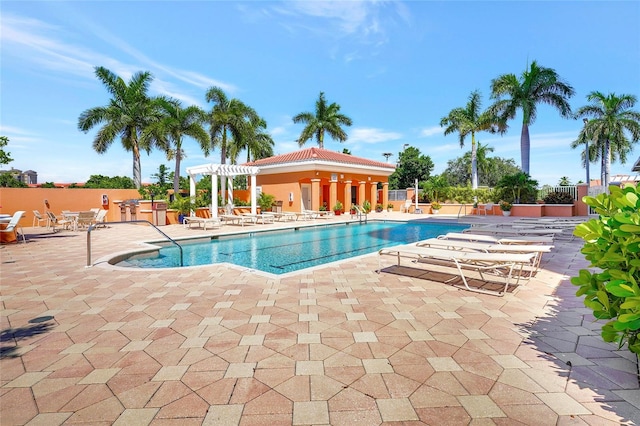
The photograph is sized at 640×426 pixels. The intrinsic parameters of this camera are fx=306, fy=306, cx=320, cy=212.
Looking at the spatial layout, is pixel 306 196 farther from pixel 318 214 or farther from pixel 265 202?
pixel 265 202

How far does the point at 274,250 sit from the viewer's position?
32.2 feet

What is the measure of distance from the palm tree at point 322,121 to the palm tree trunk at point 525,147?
14162mm

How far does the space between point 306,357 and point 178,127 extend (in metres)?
20.4

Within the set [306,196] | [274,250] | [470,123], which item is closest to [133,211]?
[274,250]

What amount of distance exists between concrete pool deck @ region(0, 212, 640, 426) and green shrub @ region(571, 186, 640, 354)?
50 cm

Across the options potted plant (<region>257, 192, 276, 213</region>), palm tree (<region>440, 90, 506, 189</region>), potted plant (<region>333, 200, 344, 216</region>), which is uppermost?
palm tree (<region>440, 90, 506, 189</region>)

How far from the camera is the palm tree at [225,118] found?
66.7 feet

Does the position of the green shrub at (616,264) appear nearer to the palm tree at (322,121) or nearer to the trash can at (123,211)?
the trash can at (123,211)

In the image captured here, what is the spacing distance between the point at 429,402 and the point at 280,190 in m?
21.9

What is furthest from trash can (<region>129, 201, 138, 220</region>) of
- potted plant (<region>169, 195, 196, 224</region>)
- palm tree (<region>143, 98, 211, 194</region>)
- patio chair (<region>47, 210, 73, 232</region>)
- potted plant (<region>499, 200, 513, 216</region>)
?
potted plant (<region>499, 200, 513, 216</region>)

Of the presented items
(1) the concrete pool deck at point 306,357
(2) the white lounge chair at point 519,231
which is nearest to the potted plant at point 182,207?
(1) the concrete pool deck at point 306,357

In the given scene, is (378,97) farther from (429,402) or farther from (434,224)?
(429,402)

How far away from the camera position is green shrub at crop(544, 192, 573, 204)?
19.0m

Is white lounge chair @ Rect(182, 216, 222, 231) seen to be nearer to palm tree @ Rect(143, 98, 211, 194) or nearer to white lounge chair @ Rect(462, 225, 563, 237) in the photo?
palm tree @ Rect(143, 98, 211, 194)
